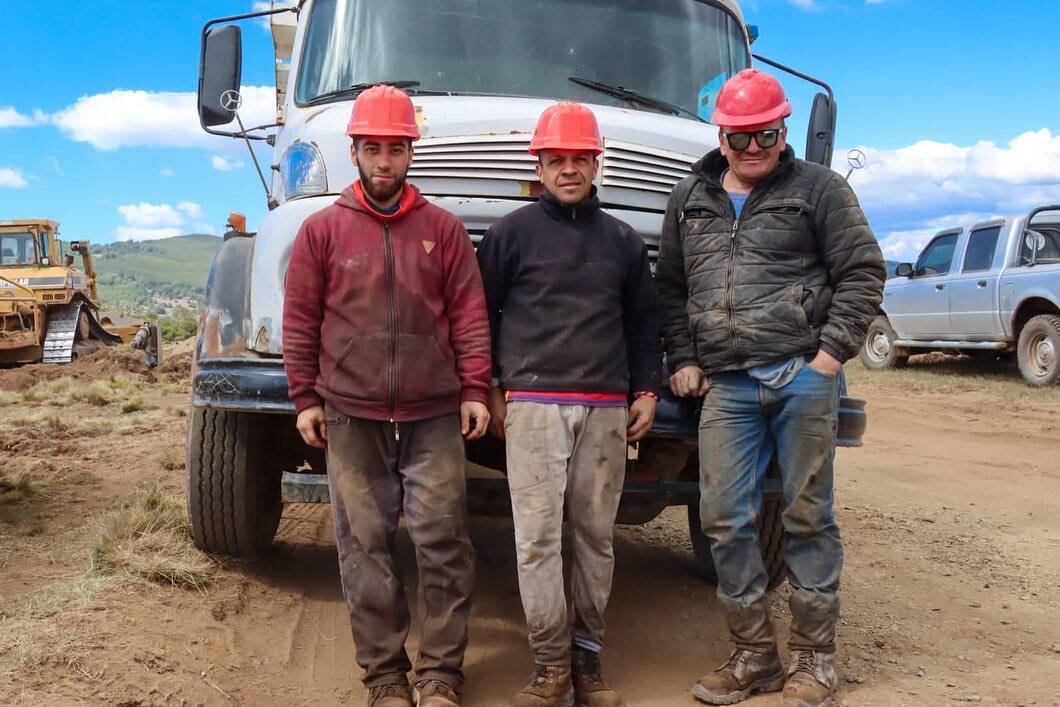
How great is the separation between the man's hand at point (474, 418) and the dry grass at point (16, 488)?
4.89m

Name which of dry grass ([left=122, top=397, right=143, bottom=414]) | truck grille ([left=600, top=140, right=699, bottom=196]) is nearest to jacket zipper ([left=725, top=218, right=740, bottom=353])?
truck grille ([left=600, top=140, right=699, bottom=196])

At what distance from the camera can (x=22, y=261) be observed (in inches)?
799

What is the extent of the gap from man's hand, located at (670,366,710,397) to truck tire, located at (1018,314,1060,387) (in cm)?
993

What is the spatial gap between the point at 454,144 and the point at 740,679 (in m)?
2.41

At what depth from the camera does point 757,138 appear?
12.0 feet

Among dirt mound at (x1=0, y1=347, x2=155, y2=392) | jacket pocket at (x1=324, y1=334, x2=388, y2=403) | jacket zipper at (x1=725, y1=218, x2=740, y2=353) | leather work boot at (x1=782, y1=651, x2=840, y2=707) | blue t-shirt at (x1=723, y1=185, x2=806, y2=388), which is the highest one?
jacket zipper at (x1=725, y1=218, x2=740, y2=353)

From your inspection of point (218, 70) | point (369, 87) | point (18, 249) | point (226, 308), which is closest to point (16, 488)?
point (218, 70)

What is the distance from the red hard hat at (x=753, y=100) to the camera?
360cm

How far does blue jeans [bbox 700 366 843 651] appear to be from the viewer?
364cm

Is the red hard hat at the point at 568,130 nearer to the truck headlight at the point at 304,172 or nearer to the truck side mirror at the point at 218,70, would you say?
the truck headlight at the point at 304,172

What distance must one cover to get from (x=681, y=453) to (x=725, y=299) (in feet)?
2.93

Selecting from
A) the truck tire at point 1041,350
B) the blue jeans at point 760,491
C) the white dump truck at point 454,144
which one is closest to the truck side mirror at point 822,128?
the white dump truck at point 454,144

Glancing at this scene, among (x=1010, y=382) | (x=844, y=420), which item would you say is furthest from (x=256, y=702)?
(x=1010, y=382)

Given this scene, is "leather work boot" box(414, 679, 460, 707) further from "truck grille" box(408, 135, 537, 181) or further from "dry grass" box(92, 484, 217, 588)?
"truck grille" box(408, 135, 537, 181)
